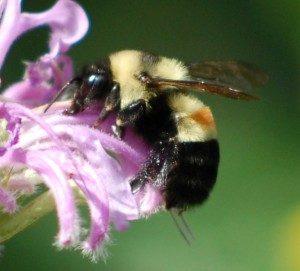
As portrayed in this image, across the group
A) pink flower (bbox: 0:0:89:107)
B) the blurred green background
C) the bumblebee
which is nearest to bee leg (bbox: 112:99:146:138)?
the bumblebee

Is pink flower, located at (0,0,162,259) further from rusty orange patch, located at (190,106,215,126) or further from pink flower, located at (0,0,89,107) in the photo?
rusty orange patch, located at (190,106,215,126)

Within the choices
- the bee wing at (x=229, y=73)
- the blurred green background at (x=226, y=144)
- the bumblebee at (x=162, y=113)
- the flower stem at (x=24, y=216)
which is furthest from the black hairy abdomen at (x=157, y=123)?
the blurred green background at (x=226, y=144)

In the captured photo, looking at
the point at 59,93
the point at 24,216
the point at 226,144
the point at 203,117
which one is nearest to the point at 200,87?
the point at 203,117

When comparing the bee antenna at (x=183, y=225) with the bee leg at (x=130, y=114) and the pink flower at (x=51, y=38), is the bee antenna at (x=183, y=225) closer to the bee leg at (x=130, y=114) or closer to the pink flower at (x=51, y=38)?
the bee leg at (x=130, y=114)

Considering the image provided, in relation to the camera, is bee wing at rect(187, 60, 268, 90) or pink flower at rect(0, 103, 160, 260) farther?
bee wing at rect(187, 60, 268, 90)

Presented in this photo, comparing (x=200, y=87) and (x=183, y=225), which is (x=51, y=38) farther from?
(x=183, y=225)

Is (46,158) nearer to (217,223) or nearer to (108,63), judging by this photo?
(108,63)

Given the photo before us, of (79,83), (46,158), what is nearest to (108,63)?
(79,83)
